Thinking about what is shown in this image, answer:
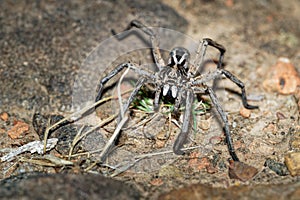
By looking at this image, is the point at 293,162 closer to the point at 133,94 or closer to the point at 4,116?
the point at 133,94

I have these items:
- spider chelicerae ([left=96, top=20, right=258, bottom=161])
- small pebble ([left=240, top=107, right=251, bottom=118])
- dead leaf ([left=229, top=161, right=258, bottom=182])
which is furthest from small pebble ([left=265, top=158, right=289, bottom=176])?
small pebble ([left=240, top=107, right=251, bottom=118])

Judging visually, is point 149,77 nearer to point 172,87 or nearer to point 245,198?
point 172,87

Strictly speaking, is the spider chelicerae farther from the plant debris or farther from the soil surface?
the plant debris

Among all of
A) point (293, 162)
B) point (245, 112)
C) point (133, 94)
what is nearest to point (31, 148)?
point (133, 94)

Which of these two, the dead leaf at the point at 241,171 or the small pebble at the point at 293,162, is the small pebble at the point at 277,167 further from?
the dead leaf at the point at 241,171

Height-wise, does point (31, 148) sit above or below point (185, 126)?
below

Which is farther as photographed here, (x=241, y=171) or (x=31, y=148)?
(x=31, y=148)
